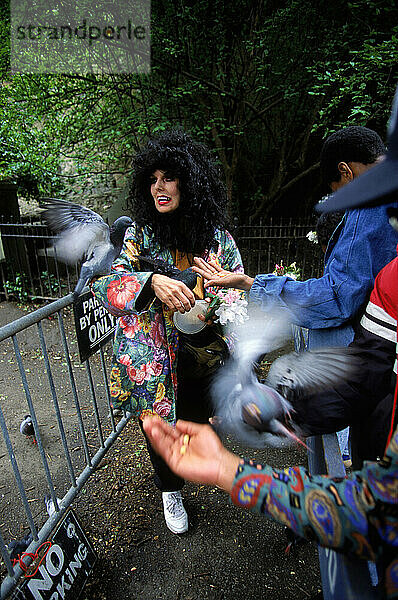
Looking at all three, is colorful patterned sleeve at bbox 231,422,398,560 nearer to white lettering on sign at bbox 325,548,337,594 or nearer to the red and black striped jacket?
white lettering on sign at bbox 325,548,337,594

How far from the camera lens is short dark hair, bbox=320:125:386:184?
6.31 ft

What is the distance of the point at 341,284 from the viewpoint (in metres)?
1.75

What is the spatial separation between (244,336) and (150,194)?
100 cm

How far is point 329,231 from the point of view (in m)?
2.54

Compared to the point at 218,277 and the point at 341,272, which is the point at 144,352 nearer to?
the point at 218,277

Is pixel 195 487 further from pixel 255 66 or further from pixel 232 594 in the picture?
pixel 255 66

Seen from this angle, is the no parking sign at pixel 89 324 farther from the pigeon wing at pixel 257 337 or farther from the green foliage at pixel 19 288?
the green foliage at pixel 19 288

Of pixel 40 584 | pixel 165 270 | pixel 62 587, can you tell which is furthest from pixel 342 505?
pixel 62 587

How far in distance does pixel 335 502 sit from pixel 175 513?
1.85 metres

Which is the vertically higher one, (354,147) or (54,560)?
(354,147)

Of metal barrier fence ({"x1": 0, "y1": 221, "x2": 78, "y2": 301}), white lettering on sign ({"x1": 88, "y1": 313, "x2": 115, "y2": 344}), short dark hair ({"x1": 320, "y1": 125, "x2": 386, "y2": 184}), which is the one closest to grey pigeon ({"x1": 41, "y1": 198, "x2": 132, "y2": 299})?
white lettering on sign ({"x1": 88, "y1": 313, "x2": 115, "y2": 344})

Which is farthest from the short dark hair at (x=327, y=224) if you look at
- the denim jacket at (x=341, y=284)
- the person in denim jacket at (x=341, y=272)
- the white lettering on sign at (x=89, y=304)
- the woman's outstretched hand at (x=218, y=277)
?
the white lettering on sign at (x=89, y=304)

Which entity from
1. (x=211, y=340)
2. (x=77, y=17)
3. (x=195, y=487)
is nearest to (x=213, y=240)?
(x=211, y=340)

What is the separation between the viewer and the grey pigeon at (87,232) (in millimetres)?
2350
